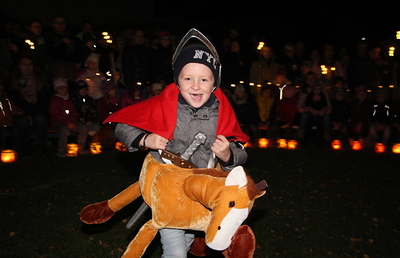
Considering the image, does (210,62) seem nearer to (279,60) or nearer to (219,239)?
(219,239)

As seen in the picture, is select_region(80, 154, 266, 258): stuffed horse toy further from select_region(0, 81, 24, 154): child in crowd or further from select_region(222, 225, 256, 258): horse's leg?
select_region(0, 81, 24, 154): child in crowd

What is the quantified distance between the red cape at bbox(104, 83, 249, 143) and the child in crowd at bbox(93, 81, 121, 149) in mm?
5444

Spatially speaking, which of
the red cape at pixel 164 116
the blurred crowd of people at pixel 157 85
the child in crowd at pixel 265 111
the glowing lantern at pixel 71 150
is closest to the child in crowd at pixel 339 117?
the blurred crowd of people at pixel 157 85

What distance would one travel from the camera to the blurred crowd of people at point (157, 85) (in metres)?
7.60

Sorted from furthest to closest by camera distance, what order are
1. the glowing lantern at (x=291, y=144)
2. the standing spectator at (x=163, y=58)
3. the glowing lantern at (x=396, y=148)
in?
the glowing lantern at (x=291, y=144)
the glowing lantern at (x=396, y=148)
the standing spectator at (x=163, y=58)

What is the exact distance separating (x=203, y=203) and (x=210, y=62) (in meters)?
1.02

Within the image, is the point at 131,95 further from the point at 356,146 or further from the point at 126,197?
the point at 126,197

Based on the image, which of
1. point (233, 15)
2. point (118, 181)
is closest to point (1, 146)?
point (118, 181)

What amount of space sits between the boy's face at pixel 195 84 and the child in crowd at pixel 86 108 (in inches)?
220

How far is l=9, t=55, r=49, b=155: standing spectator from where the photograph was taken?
7.42 meters

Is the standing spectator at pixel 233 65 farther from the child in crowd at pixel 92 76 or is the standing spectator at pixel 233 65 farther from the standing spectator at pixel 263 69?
the child in crowd at pixel 92 76

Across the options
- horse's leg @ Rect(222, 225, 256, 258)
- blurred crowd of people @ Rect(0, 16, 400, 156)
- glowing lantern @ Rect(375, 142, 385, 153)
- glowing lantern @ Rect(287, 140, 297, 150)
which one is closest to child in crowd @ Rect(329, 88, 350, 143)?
blurred crowd of people @ Rect(0, 16, 400, 156)

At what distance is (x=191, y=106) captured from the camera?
2805 millimetres

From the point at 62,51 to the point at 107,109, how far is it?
144 cm
